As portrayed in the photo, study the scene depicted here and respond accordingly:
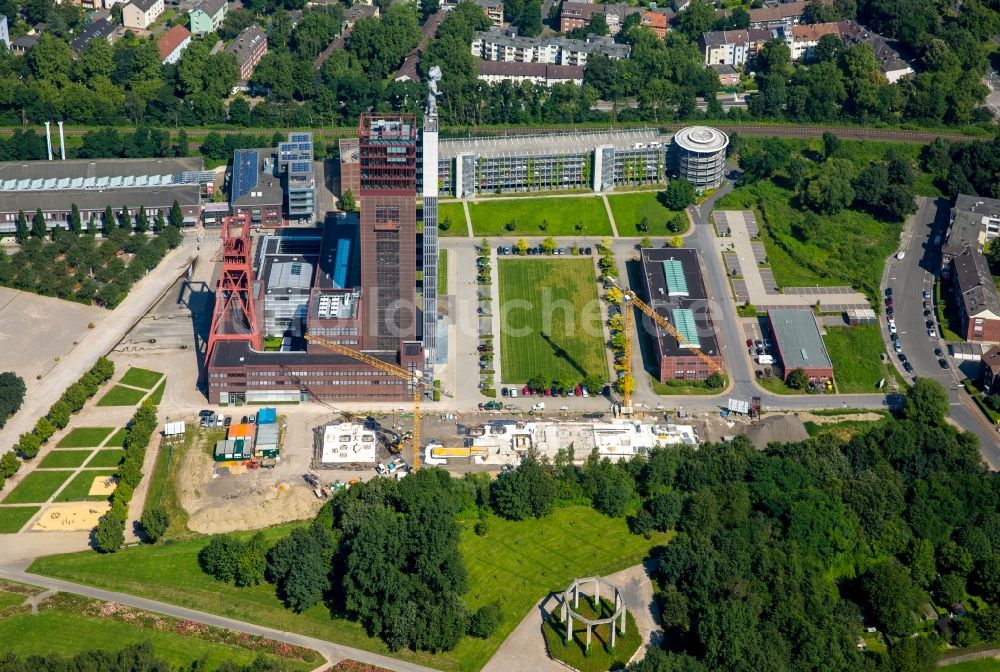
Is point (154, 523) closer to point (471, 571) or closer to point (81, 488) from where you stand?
point (81, 488)

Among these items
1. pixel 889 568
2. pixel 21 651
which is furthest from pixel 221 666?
pixel 889 568

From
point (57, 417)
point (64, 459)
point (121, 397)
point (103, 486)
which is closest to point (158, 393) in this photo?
point (121, 397)

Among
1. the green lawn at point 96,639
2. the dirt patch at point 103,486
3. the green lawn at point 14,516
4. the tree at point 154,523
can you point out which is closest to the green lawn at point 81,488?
the dirt patch at point 103,486

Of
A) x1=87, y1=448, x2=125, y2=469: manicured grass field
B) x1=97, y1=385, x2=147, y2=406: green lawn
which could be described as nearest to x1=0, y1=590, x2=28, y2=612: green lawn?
x1=87, y1=448, x2=125, y2=469: manicured grass field

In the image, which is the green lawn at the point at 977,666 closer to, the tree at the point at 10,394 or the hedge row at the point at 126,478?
the hedge row at the point at 126,478

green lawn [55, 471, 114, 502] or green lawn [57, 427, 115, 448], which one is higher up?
green lawn [55, 471, 114, 502]

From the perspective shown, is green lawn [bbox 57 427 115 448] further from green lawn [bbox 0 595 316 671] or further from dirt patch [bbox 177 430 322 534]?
green lawn [bbox 0 595 316 671]

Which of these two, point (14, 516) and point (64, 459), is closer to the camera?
point (14, 516)
